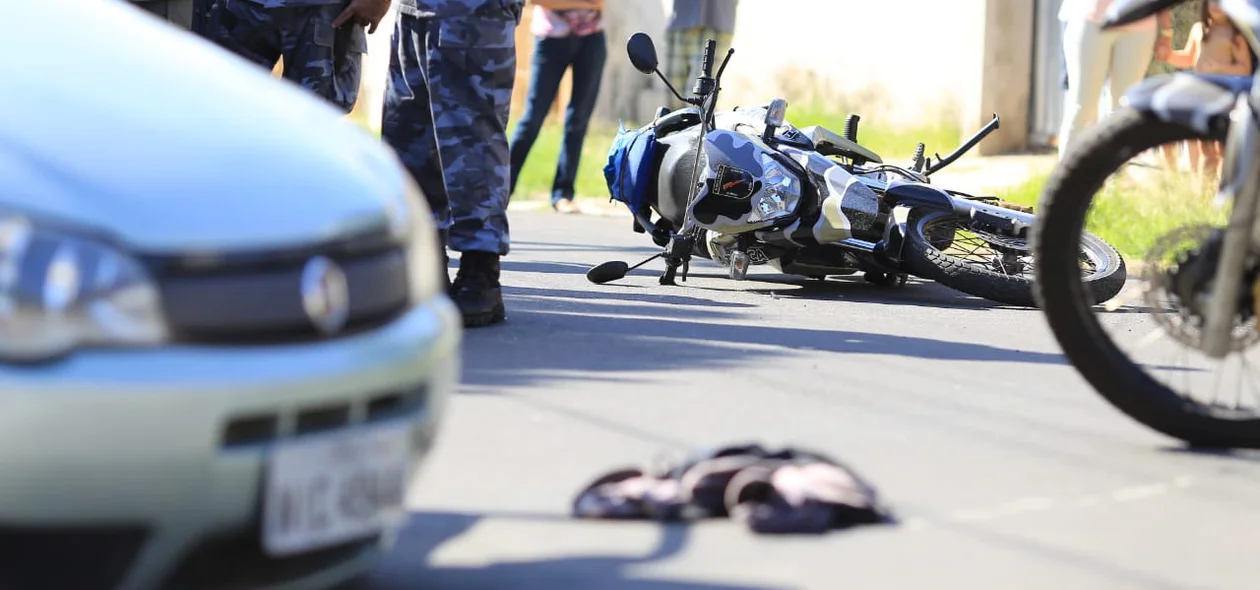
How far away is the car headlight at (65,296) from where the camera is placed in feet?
8.74

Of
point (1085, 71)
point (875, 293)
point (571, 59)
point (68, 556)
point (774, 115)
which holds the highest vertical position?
point (571, 59)

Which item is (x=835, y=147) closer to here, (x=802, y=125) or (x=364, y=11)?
(x=364, y=11)

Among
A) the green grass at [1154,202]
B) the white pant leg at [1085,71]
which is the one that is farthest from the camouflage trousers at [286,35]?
the white pant leg at [1085,71]

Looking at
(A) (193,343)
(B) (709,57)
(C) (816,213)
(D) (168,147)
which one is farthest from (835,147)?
(A) (193,343)

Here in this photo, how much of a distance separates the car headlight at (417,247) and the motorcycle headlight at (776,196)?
463 cm

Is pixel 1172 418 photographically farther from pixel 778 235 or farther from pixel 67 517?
pixel 778 235

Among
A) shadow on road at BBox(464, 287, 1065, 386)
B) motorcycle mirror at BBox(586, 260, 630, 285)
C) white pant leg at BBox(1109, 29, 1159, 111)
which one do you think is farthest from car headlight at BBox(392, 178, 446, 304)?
white pant leg at BBox(1109, 29, 1159, 111)

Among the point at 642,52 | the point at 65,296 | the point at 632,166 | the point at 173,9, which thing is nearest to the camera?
the point at 65,296

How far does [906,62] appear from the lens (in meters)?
14.9

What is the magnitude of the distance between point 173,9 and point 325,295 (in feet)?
16.8

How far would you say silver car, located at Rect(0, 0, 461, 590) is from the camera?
2.68m

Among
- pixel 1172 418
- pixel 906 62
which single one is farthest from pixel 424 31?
pixel 906 62

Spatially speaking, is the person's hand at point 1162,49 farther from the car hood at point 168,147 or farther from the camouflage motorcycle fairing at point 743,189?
the car hood at point 168,147

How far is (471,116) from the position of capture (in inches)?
263
